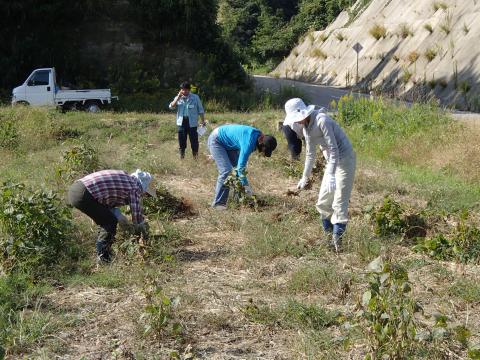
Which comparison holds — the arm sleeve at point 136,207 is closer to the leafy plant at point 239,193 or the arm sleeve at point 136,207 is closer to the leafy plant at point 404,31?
the leafy plant at point 239,193

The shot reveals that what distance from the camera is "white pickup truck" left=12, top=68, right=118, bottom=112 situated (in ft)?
61.0

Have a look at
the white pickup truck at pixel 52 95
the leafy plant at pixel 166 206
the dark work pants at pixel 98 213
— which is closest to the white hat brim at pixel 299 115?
the dark work pants at pixel 98 213

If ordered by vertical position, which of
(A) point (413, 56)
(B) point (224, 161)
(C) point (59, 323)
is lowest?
(C) point (59, 323)

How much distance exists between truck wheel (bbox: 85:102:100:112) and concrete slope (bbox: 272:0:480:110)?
29.5 ft

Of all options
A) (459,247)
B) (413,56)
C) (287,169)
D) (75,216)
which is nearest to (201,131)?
(287,169)

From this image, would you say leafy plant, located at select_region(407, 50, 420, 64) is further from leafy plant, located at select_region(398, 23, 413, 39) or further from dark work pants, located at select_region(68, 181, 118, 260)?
dark work pants, located at select_region(68, 181, 118, 260)

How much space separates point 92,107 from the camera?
1852 centimetres

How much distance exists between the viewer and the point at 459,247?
5.89 meters

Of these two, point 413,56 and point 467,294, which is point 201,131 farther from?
point 413,56

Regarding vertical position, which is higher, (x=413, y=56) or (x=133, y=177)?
(x=413, y=56)

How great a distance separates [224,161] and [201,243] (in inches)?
60.6

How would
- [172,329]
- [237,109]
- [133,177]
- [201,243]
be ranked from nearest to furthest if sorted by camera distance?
[172,329]
[133,177]
[201,243]
[237,109]

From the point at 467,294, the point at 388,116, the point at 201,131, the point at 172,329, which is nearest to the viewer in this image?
the point at 172,329

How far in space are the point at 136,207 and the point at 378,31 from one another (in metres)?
23.4
